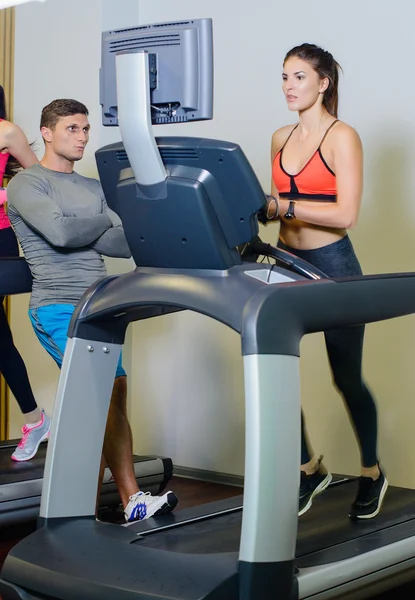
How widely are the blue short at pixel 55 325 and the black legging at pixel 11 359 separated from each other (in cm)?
61

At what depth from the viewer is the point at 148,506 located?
2.95 m

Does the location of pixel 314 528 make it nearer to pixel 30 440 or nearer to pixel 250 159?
pixel 30 440

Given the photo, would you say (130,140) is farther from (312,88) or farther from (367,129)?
(367,129)

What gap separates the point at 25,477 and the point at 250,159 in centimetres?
181

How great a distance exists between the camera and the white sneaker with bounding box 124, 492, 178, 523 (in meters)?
2.93

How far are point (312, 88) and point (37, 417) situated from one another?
1.85m

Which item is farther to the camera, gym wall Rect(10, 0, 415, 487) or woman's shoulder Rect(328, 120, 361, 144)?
gym wall Rect(10, 0, 415, 487)

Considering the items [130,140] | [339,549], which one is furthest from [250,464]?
[130,140]

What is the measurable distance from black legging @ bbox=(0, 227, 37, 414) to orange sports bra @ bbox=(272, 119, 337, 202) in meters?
1.35

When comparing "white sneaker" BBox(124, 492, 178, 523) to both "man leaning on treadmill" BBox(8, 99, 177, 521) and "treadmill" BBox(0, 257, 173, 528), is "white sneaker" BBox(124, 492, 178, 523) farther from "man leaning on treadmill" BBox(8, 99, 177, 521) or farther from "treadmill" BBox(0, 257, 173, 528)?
"treadmill" BBox(0, 257, 173, 528)

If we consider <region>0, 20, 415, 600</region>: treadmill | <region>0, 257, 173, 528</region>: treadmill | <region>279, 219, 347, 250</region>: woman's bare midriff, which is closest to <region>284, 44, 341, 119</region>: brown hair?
<region>279, 219, 347, 250</region>: woman's bare midriff

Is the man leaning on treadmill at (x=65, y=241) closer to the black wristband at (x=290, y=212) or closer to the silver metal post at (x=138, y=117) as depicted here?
the black wristband at (x=290, y=212)

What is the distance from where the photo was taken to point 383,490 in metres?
2.95

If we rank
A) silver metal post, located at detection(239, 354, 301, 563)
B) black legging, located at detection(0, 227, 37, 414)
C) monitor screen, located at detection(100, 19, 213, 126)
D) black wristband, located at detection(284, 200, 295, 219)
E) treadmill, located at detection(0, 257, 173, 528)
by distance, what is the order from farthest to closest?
black legging, located at detection(0, 227, 37, 414) < treadmill, located at detection(0, 257, 173, 528) < black wristband, located at detection(284, 200, 295, 219) < monitor screen, located at detection(100, 19, 213, 126) < silver metal post, located at detection(239, 354, 301, 563)
